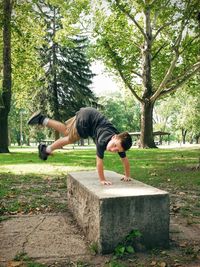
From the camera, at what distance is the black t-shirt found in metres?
5.52

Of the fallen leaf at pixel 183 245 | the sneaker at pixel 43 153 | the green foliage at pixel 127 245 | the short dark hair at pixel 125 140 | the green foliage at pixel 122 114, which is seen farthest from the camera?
the green foliage at pixel 122 114

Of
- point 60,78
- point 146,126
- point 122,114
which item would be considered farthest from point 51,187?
point 122,114

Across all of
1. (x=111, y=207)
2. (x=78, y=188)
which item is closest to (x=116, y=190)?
(x=111, y=207)

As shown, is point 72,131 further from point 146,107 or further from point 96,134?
point 146,107

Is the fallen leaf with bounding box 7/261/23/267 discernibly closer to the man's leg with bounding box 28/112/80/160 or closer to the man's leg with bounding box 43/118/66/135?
the man's leg with bounding box 28/112/80/160

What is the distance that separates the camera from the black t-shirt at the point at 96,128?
552 cm

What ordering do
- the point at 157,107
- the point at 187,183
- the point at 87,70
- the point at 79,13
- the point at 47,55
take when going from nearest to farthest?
1. the point at 187,183
2. the point at 79,13
3. the point at 47,55
4. the point at 87,70
5. the point at 157,107

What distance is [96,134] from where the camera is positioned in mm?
5914

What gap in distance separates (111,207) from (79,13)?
2549 centimetres

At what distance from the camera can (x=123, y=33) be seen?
2833cm

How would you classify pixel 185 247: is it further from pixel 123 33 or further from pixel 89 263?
pixel 123 33

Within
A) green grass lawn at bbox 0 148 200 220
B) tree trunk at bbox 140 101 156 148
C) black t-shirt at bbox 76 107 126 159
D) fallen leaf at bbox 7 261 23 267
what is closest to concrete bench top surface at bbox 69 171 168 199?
black t-shirt at bbox 76 107 126 159

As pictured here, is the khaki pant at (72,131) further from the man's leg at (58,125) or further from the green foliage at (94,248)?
the green foliage at (94,248)

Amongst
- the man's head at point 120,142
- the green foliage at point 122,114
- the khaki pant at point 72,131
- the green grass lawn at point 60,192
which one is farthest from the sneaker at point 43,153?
the green foliage at point 122,114
